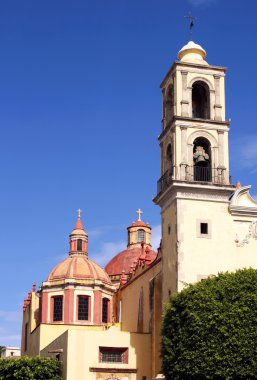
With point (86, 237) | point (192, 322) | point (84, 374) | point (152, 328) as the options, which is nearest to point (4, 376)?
point (84, 374)

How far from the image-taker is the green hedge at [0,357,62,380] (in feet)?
137

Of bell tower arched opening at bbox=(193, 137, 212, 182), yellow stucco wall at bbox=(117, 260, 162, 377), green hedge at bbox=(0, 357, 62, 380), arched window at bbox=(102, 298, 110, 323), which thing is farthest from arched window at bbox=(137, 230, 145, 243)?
bell tower arched opening at bbox=(193, 137, 212, 182)

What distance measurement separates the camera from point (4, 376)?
43125mm

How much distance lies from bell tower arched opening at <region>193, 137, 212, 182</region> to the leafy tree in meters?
7.19

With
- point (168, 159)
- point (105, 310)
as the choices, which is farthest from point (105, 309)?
point (168, 159)

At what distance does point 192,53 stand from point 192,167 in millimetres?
7751

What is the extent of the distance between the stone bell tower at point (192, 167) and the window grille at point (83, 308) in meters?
15.6

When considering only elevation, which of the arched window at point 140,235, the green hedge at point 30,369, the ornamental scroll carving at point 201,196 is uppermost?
the arched window at point 140,235

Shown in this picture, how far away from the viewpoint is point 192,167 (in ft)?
130

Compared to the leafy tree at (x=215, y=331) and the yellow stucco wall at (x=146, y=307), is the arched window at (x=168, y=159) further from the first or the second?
the leafy tree at (x=215, y=331)

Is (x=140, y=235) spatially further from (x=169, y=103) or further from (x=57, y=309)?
(x=169, y=103)

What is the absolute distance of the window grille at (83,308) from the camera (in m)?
53.7

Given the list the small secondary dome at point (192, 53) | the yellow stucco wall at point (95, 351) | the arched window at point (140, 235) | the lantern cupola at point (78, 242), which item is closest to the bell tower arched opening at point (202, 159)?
the small secondary dome at point (192, 53)

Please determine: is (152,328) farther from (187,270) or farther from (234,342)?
(234,342)
